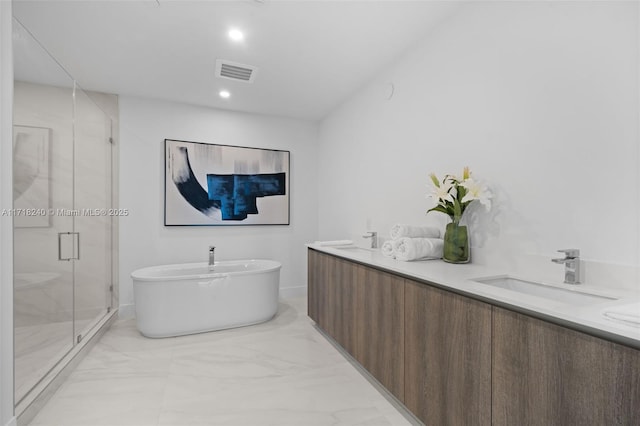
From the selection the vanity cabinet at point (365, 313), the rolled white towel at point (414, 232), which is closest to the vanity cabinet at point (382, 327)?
the vanity cabinet at point (365, 313)

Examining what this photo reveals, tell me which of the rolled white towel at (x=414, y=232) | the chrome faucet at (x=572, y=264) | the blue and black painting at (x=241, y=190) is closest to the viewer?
the chrome faucet at (x=572, y=264)

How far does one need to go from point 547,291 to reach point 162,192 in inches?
140

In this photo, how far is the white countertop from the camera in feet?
2.60

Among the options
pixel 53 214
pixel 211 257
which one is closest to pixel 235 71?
pixel 53 214

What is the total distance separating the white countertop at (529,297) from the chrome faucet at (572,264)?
4 cm

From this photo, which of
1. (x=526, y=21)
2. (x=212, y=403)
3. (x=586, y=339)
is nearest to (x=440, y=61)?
(x=526, y=21)

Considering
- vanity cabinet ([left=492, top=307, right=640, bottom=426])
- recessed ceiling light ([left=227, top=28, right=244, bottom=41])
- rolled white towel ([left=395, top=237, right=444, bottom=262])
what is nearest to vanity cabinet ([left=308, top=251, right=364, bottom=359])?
rolled white towel ([left=395, top=237, right=444, bottom=262])

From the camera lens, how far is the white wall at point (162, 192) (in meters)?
3.30

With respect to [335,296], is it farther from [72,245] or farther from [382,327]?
[72,245]

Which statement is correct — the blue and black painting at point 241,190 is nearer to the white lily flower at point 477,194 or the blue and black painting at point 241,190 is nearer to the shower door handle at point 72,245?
the shower door handle at point 72,245

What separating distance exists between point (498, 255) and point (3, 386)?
2.64 m

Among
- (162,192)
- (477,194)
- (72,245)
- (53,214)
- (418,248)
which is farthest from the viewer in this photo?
(162,192)

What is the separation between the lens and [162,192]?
3406 millimetres

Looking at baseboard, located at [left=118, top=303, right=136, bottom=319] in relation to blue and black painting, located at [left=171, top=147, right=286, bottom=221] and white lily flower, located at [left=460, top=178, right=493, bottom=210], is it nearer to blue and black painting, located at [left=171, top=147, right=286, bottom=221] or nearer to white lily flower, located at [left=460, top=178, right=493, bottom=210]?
blue and black painting, located at [left=171, top=147, right=286, bottom=221]
